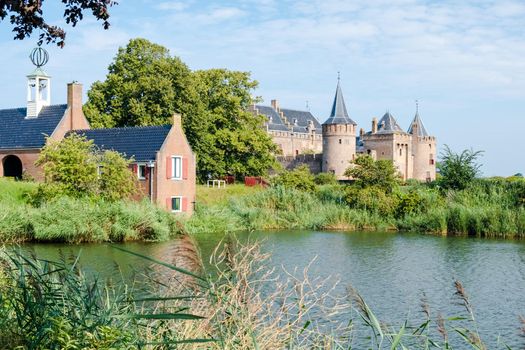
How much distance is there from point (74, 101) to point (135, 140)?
15.7 ft

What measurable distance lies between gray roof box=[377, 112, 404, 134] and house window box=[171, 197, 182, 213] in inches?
1501

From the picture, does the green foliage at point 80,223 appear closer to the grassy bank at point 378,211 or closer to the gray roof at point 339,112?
the grassy bank at point 378,211

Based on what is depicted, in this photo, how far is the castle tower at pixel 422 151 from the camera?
67.5 m

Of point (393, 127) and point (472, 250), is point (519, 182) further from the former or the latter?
point (393, 127)

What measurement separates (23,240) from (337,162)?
40461 millimetres

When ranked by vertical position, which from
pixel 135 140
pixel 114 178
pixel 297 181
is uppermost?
pixel 135 140

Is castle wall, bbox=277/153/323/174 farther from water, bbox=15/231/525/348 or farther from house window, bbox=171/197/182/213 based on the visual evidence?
water, bbox=15/231/525/348

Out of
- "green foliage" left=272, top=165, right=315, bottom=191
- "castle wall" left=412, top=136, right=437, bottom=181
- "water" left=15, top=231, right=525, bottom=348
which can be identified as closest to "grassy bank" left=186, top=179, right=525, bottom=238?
"green foliage" left=272, top=165, right=315, bottom=191

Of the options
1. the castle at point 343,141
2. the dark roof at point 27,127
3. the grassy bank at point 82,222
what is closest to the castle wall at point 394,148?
the castle at point 343,141

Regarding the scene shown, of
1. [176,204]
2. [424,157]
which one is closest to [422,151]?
[424,157]

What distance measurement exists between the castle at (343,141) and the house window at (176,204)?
30.5m

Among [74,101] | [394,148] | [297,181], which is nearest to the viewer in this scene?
[74,101]

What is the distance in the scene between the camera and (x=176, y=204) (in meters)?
29.8

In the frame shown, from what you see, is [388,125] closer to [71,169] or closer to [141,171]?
[141,171]
